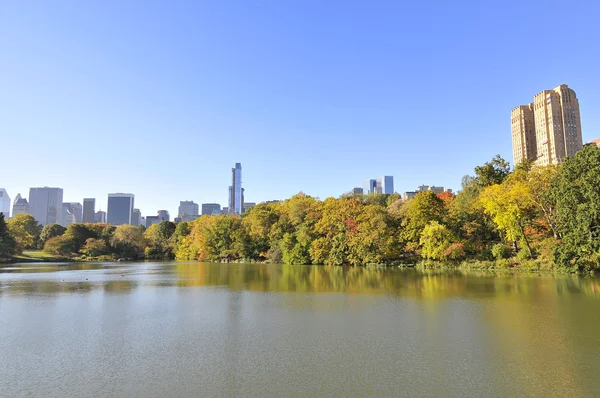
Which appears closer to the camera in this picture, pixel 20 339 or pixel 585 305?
pixel 20 339

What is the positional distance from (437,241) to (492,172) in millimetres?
11792

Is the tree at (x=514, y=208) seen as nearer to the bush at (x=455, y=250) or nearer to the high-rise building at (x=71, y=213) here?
the bush at (x=455, y=250)

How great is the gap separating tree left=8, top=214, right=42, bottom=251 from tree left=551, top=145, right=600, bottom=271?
73205mm

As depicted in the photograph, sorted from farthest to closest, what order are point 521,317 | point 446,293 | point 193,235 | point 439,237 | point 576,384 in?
point 193,235 → point 439,237 → point 446,293 → point 521,317 → point 576,384

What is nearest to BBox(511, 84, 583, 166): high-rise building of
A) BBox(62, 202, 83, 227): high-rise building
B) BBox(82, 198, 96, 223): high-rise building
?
BBox(82, 198, 96, 223): high-rise building

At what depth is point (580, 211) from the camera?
24.2 metres

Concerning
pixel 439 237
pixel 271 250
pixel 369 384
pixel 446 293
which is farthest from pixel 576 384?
pixel 271 250

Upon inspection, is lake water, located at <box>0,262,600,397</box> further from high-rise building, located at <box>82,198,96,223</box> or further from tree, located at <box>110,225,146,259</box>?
high-rise building, located at <box>82,198,96,223</box>

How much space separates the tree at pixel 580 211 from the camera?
2381cm

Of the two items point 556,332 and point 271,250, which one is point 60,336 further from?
point 271,250

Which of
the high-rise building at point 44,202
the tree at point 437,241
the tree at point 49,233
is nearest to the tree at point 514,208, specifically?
the tree at point 437,241

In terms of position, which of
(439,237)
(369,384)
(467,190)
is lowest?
(369,384)

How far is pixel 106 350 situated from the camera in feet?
30.7

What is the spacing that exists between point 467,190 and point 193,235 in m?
41.8
